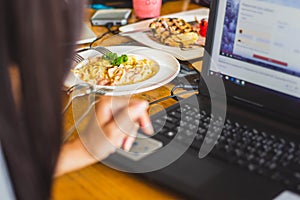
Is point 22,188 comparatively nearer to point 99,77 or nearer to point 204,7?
point 99,77

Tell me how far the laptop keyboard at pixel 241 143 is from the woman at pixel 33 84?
23 centimetres

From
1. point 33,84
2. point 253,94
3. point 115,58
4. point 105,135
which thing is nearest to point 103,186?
point 105,135

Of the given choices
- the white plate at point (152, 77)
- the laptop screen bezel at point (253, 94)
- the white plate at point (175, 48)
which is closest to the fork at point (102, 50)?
the white plate at point (152, 77)

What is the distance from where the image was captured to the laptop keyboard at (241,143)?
74 centimetres

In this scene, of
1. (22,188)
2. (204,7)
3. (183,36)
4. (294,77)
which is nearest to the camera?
(22,188)

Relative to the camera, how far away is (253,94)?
94 cm

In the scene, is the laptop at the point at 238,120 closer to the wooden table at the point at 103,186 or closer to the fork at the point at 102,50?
the wooden table at the point at 103,186

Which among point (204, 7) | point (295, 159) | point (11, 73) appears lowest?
point (204, 7)

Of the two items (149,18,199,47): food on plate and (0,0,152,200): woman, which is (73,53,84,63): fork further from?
(0,0,152,200): woman

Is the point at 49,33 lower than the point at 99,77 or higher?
higher

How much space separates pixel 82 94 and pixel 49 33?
0.43 meters

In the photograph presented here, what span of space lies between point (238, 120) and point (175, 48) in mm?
469

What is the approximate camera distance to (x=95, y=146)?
33.2 inches

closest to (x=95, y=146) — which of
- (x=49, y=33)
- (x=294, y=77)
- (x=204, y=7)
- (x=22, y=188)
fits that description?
(x=22, y=188)
